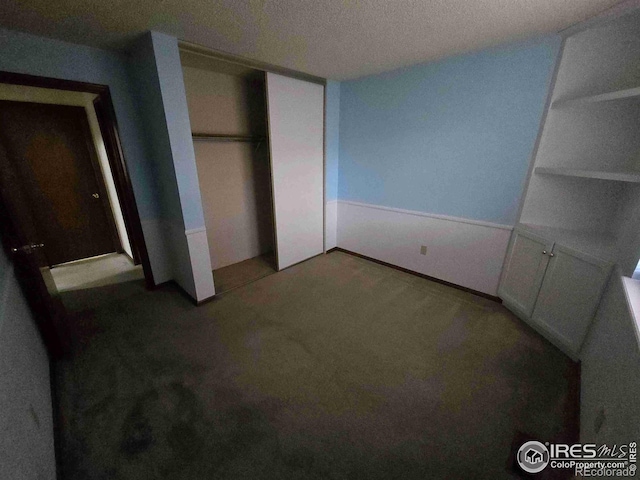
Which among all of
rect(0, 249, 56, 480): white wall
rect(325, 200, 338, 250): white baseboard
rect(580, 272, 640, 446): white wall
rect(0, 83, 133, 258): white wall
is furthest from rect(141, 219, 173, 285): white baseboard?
rect(580, 272, 640, 446): white wall

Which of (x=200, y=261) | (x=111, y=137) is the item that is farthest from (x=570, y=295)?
(x=111, y=137)

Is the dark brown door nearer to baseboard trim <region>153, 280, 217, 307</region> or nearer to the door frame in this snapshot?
the door frame

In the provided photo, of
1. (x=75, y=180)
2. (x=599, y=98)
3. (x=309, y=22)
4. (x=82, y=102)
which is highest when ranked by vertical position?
(x=309, y=22)

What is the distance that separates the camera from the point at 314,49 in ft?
6.97

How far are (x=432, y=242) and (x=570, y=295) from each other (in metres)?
1.25

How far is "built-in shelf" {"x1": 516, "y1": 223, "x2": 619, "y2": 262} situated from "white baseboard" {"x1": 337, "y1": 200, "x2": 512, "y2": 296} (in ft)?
0.86

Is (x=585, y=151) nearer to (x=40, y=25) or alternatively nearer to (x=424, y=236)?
(x=424, y=236)

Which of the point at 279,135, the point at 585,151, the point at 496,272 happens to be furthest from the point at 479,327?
the point at 279,135

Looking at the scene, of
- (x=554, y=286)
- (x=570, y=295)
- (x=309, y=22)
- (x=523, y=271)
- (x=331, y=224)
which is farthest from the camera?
(x=331, y=224)

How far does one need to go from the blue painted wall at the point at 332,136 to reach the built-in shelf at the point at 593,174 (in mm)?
2206

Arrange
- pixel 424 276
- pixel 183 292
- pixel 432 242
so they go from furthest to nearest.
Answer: pixel 424 276, pixel 432 242, pixel 183 292

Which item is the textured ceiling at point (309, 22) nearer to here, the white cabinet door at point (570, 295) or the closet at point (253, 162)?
the closet at point (253, 162)

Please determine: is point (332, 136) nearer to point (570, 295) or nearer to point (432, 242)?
point (432, 242)

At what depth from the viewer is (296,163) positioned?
A: 3.07 m
